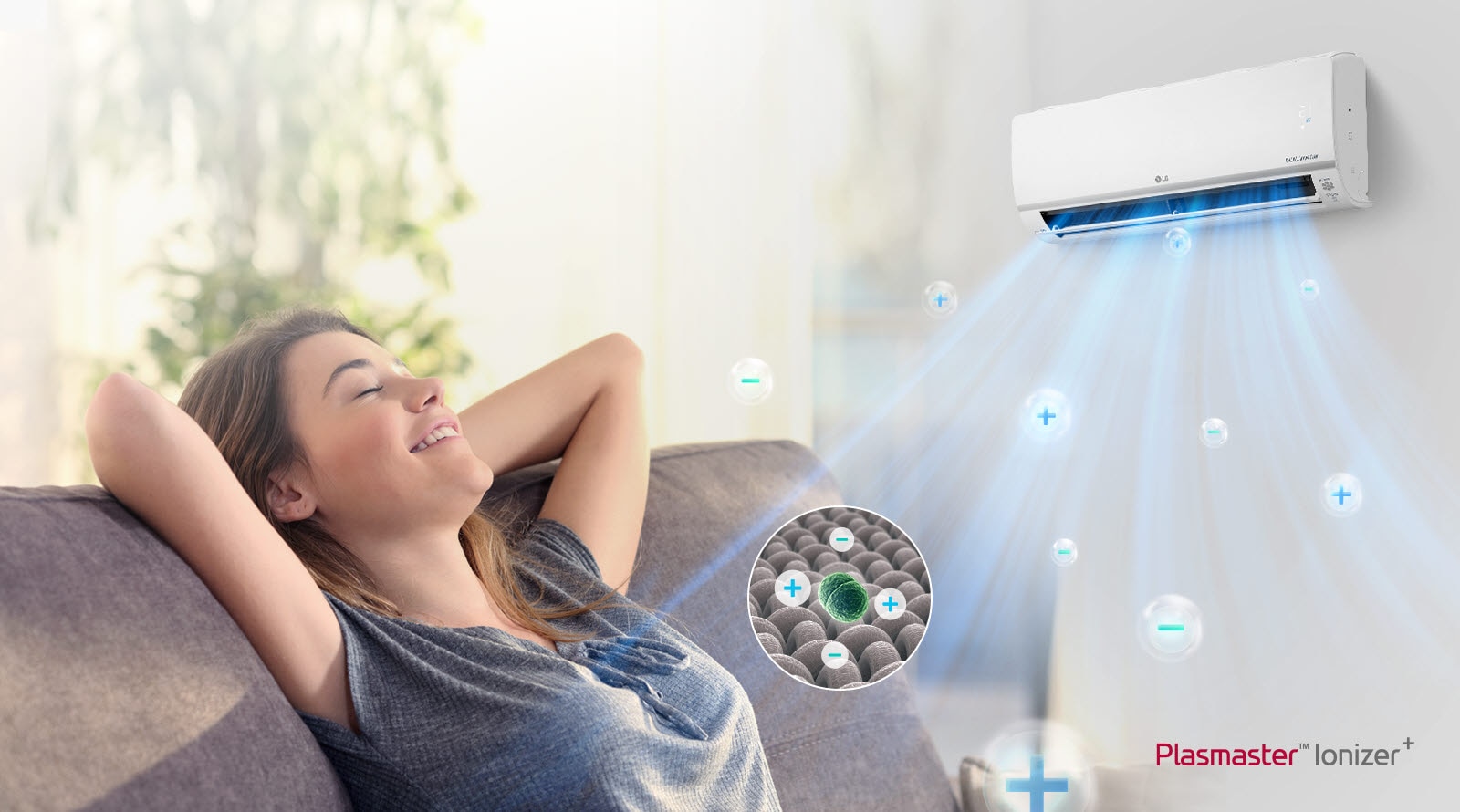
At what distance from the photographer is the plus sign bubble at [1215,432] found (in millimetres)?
2084

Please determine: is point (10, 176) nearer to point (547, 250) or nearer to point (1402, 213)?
point (547, 250)

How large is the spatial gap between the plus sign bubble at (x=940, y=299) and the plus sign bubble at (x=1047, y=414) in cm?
26

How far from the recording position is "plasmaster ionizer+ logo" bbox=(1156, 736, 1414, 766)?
1837mm

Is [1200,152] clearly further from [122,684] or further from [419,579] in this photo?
[122,684]

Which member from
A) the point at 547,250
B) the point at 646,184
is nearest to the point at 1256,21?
the point at 646,184

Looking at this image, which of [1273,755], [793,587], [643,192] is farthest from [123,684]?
[643,192]

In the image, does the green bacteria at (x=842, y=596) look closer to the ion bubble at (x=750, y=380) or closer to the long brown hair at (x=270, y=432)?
the long brown hair at (x=270, y=432)

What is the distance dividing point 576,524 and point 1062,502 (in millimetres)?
1436

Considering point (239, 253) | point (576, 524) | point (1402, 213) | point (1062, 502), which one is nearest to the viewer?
point (576, 524)

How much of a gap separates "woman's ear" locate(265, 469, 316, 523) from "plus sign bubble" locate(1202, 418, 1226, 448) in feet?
5.12

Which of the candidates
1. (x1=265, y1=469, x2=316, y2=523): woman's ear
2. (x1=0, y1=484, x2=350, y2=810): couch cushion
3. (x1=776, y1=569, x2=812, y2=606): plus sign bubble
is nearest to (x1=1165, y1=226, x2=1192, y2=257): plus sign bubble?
(x1=776, y1=569, x2=812, y2=606): plus sign bubble

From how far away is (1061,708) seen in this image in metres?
2.52

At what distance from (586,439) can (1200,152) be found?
3.69 feet

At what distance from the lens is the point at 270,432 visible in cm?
108
